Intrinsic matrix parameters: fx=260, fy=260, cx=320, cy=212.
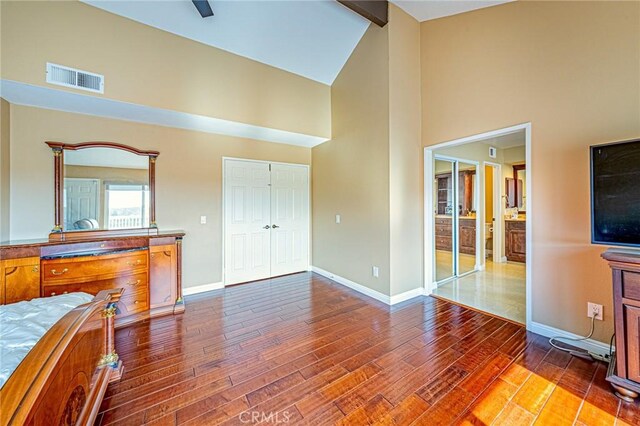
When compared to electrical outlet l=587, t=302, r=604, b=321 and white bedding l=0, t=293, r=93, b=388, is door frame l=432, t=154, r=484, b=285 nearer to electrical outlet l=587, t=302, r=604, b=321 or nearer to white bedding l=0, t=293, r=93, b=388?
electrical outlet l=587, t=302, r=604, b=321

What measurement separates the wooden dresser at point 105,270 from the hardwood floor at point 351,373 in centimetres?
29

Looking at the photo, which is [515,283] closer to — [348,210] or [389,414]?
[348,210]

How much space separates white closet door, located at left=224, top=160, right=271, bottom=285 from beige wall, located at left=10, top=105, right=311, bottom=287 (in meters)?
0.15

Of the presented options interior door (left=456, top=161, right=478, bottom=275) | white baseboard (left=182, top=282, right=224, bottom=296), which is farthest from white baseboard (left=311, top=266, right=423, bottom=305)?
→ interior door (left=456, top=161, right=478, bottom=275)

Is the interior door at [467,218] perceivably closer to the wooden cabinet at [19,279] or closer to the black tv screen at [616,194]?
the black tv screen at [616,194]

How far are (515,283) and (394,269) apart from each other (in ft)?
7.67

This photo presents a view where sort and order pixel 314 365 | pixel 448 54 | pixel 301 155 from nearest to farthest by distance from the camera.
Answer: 1. pixel 314 365
2. pixel 448 54
3. pixel 301 155

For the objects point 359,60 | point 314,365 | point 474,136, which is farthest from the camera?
point 359,60

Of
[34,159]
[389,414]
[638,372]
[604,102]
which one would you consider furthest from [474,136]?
[34,159]

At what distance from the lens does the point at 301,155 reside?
5.04 metres

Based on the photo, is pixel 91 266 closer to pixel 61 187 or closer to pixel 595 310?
pixel 61 187

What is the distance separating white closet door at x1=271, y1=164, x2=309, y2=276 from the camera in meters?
4.74

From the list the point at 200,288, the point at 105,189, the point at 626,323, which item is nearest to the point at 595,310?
the point at 626,323

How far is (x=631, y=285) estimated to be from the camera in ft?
5.63
